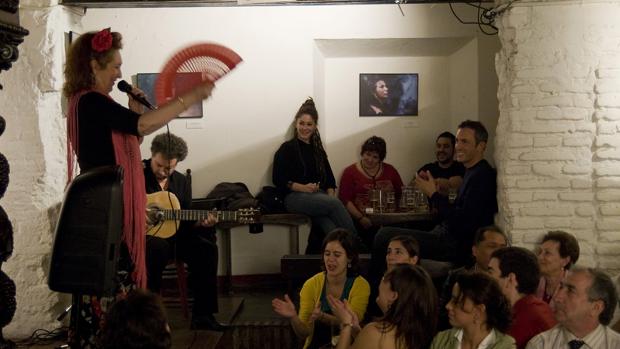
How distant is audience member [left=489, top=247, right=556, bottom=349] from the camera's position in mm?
3338

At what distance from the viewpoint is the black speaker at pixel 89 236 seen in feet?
9.29

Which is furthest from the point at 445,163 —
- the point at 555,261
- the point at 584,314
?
the point at 584,314

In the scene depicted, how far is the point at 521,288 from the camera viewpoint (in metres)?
3.44

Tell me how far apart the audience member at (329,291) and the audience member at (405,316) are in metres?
0.95

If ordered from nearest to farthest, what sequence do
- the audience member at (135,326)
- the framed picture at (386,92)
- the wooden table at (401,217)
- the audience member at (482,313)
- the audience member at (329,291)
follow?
the audience member at (135,326) < the audience member at (482,313) < the audience member at (329,291) < the wooden table at (401,217) < the framed picture at (386,92)

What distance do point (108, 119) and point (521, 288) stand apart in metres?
1.90

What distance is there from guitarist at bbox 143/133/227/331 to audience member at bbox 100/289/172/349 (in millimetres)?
2709

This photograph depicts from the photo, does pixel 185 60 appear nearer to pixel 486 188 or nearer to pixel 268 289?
pixel 486 188

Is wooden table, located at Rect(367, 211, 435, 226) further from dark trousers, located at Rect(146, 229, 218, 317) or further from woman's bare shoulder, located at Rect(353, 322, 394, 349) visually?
woman's bare shoulder, located at Rect(353, 322, 394, 349)

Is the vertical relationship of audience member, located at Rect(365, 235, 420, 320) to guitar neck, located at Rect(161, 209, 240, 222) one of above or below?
below

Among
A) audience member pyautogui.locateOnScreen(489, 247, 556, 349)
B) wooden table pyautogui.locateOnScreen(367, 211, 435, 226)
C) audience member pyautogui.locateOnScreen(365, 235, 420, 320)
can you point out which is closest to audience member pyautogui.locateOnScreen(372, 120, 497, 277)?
wooden table pyautogui.locateOnScreen(367, 211, 435, 226)

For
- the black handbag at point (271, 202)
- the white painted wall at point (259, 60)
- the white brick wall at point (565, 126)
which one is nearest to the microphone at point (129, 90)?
the white brick wall at point (565, 126)

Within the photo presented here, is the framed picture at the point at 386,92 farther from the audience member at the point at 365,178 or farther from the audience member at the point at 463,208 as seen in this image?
the audience member at the point at 463,208

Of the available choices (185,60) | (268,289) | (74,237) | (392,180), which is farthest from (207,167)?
(74,237)
